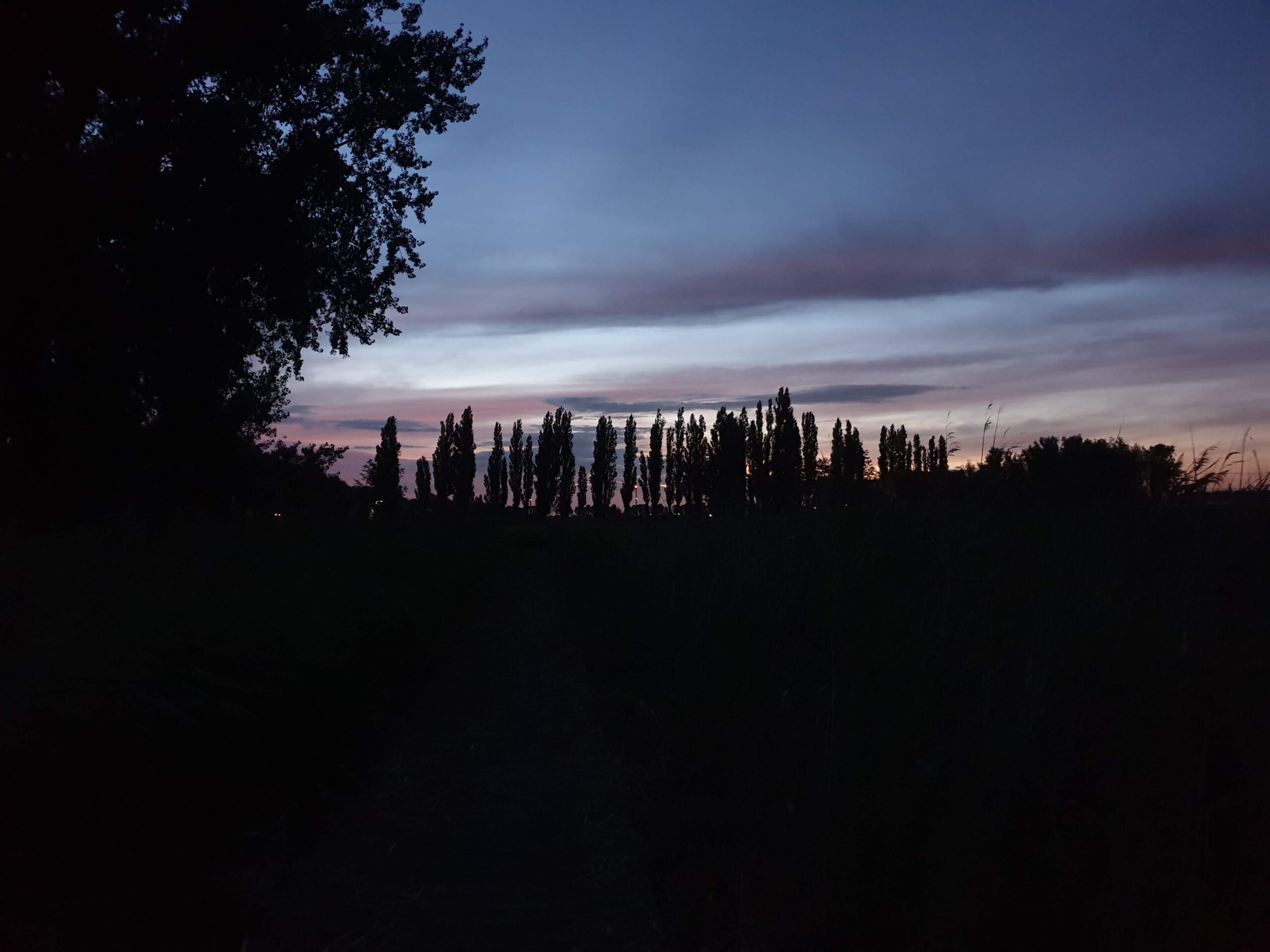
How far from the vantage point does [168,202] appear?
10141 millimetres

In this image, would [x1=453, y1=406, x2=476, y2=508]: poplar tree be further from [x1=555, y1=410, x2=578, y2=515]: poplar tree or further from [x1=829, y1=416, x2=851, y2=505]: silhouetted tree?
[x1=829, y1=416, x2=851, y2=505]: silhouetted tree

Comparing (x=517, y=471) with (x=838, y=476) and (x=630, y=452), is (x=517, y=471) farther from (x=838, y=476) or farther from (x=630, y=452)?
(x=838, y=476)

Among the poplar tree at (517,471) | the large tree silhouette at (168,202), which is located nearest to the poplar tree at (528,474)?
the poplar tree at (517,471)

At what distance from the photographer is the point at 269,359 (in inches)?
572

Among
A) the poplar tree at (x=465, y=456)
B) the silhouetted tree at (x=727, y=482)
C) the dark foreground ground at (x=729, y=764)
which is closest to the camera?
the dark foreground ground at (x=729, y=764)

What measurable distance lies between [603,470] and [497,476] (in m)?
13.6

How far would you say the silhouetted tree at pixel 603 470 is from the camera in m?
88.8

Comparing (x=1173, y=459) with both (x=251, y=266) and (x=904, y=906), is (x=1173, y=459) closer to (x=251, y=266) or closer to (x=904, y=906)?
(x=904, y=906)

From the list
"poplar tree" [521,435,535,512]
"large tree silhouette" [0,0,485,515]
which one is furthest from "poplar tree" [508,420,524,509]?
"large tree silhouette" [0,0,485,515]

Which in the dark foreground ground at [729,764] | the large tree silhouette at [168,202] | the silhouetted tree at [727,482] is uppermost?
the large tree silhouette at [168,202]

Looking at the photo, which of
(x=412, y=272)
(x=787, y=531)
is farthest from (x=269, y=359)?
(x=787, y=531)

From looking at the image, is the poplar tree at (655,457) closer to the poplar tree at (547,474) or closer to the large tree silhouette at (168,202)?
the poplar tree at (547,474)

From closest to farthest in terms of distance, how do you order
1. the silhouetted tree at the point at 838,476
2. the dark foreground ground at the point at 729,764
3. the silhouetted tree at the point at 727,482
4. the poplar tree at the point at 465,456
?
1. the dark foreground ground at the point at 729,764
2. the silhouetted tree at the point at 838,476
3. the silhouetted tree at the point at 727,482
4. the poplar tree at the point at 465,456

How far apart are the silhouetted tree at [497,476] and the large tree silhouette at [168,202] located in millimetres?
79966
